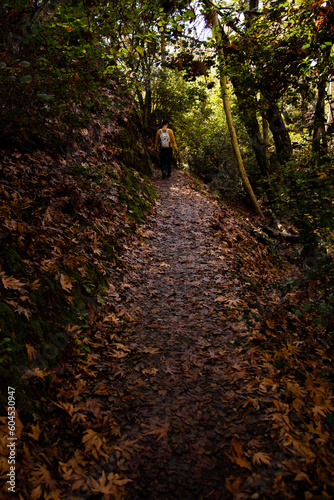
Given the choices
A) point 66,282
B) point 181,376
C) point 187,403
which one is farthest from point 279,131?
point 187,403

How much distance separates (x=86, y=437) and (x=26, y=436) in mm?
509

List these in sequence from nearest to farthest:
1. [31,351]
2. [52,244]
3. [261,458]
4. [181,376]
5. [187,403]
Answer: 1. [261,458]
2. [31,351]
3. [187,403]
4. [181,376]
5. [52,244]

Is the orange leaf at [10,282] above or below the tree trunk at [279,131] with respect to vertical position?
below

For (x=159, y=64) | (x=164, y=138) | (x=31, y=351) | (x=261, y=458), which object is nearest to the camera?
(x=261, y=458)

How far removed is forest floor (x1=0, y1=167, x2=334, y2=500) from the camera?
2303 millimetres

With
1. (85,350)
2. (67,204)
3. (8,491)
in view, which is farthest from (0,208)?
(8,491)

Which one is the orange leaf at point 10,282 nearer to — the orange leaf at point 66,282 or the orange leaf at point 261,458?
the orange leaf at point 66,282

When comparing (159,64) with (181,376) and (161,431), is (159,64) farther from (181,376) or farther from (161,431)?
(161,431)

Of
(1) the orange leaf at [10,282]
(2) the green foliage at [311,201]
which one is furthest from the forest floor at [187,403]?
(2) the green foliage at [311,201]

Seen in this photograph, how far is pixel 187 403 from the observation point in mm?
3102

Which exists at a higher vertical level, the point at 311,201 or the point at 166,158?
the point at 166,158

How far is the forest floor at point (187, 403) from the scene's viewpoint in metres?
2.30

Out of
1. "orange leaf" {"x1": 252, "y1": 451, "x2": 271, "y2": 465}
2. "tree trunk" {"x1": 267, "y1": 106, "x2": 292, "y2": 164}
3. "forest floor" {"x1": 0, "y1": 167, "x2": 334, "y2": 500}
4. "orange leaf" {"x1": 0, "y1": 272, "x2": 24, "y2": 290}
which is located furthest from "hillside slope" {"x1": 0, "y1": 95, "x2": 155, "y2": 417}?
"tree trunk" {"x1": 267, "y1": 106, "x2": 292, "y2": 164}

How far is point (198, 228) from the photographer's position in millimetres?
8039
